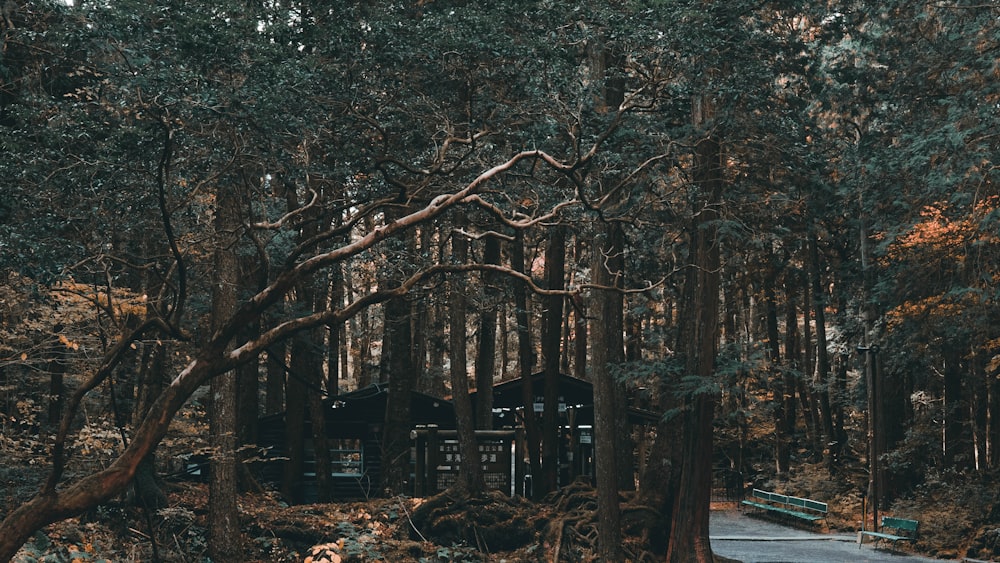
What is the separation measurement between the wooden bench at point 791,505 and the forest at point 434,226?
115 cm

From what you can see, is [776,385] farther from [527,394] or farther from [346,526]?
[346,526]

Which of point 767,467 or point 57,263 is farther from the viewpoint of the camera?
point 767,467

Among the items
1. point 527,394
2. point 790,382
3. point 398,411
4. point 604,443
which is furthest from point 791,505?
point 604,443

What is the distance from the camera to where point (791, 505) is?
29.8m

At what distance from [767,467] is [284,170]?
28796 millimetres

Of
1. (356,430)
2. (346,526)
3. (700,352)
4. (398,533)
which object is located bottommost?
(398,533)

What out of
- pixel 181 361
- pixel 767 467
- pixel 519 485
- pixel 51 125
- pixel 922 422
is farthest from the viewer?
pixel 767 467

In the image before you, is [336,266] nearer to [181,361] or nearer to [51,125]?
[181,361]

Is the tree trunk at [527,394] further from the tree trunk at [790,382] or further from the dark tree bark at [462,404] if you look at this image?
the tree trunk at [790,382]

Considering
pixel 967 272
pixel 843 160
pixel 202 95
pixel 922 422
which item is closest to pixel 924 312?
pixel 967 272

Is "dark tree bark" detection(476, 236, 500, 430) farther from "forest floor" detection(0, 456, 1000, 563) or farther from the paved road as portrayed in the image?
the paved road

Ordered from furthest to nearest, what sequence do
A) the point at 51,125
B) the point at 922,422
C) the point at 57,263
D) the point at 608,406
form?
the point at 922,422, the point at 608,406, the point at 51,125, the point at 57,263

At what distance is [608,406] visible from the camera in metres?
17.0

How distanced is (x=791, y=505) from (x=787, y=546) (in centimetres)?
799
